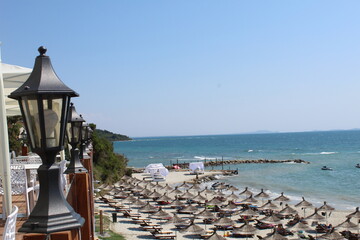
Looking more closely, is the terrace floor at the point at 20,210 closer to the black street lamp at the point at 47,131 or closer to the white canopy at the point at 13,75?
the white canopy at the point at 13,75

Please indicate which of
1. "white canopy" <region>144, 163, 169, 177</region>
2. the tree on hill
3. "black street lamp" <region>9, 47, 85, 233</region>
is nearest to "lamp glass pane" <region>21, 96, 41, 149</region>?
"black street lamp" <region>9, 47, 85, 233</region>

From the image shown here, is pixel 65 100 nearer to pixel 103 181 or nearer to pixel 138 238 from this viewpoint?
pixel 138 238

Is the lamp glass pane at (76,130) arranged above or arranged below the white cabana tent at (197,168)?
above

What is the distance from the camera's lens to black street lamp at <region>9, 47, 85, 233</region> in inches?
99.4

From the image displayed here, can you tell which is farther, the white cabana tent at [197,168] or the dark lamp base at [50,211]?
the white cabana tent at [197,168]

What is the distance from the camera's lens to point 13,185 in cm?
622

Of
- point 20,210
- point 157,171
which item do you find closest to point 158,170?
point 157,171

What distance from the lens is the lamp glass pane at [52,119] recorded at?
2.59 meters

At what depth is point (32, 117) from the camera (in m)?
2.59

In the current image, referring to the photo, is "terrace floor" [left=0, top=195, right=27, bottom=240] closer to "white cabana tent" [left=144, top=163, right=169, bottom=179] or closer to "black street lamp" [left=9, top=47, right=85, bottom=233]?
"black street lamp" [left=9, top=47, right=85, bottom=233]

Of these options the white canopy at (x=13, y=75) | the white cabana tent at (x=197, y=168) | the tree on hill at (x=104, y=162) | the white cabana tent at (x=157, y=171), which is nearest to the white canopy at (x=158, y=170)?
the white cabana tent at (x=157, y=171)

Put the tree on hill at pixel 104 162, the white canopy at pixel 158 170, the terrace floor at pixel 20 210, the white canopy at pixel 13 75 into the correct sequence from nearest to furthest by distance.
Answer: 1. the terrace floor at pixel 20 210
2. the white canopy at pixel 13 75
3. the tree on hill at pixel 104 162
4. the white canopy at pixel 158 170

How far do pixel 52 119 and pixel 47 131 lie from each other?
8 centimetres

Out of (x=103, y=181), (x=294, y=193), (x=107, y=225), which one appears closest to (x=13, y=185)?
(x=107, y=225)
